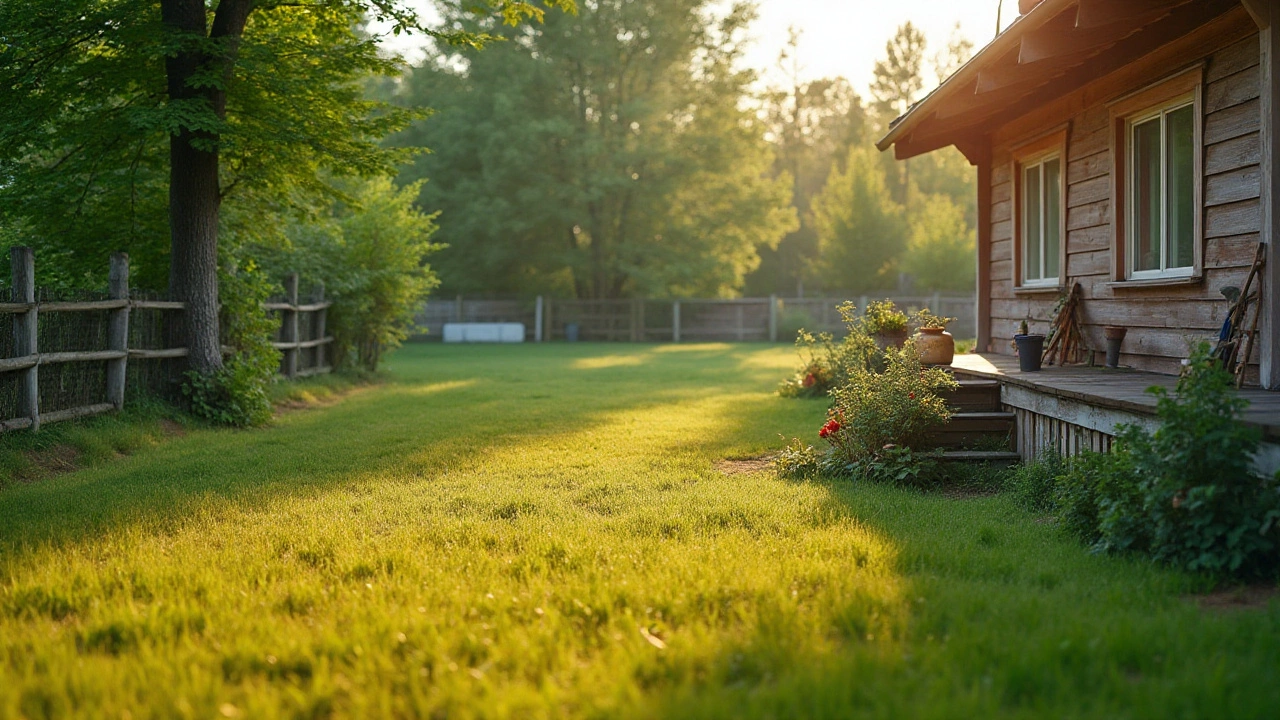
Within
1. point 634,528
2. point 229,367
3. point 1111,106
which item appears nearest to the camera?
point 634,528

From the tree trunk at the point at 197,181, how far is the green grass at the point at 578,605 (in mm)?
3561

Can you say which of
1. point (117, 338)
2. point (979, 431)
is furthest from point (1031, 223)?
point (117, 338)

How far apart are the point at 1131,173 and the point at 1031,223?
2.67 m

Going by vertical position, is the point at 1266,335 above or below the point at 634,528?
above

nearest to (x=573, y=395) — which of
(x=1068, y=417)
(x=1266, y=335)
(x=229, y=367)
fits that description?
(x=229, y=367)

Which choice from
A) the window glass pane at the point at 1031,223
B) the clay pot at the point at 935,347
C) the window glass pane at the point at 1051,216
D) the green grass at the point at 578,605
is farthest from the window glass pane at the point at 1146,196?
the green grass at the point at 578,605

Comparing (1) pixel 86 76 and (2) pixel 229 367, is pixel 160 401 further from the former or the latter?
(1) pixel 86 76

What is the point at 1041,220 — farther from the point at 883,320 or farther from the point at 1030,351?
the point at 1030,351

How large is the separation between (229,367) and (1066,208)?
373 inches

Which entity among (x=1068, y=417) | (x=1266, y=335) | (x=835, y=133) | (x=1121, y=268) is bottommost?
(x=1068, y=417)

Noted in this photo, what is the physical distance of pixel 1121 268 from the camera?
350 inches

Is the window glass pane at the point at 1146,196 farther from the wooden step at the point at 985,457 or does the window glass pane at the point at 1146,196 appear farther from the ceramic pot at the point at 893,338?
the ceramic pot at the point at 893,338

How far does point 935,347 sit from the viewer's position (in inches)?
387

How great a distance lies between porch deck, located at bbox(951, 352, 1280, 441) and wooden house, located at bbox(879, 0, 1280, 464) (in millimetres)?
18
